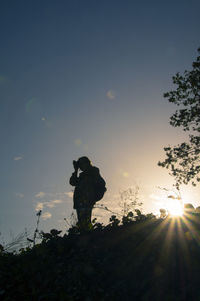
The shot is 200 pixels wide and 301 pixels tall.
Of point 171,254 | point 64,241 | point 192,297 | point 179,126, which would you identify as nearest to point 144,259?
point 171,254

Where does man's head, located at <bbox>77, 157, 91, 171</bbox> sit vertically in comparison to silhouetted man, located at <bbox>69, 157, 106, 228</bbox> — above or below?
above

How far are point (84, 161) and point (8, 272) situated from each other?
18.5 ft

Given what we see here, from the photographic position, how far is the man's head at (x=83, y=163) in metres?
9.68

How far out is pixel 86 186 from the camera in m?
9.30

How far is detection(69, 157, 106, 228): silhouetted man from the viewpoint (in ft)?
29.5

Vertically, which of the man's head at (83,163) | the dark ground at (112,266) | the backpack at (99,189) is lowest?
the dark ground at (112,266)

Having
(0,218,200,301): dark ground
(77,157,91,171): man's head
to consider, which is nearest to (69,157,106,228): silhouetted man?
(77,157,91,171): man's head

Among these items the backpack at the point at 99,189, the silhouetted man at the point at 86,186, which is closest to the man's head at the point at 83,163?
the silhouetted man at the point at 86,186

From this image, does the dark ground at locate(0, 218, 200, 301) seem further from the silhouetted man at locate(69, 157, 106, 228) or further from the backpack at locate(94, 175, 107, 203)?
the backpack at locate(94, 175, 107, 203)

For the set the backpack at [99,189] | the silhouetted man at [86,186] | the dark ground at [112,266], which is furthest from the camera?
the backpack at [99,189]

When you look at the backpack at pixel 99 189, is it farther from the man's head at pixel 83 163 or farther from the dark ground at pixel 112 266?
the dark ground at pixel 112 266

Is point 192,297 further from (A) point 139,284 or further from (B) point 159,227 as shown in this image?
(B) point 159,227

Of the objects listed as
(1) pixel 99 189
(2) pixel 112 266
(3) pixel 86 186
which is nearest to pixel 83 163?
(3) pixel 86 186

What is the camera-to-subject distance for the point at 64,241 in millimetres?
5379
